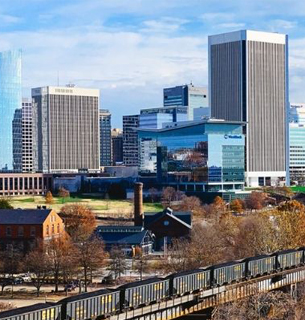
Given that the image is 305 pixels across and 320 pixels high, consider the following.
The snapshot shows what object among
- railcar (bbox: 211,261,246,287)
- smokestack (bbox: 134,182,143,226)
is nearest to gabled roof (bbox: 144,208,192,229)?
smokestack (bbox: 134,182,143,226)

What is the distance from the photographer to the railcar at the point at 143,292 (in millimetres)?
53906

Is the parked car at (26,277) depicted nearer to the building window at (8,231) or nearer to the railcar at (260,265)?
the building window at (8,231)

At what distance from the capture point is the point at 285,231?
10306cm

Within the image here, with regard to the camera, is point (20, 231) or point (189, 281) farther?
point (20, 231)

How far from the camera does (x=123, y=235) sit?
112 m

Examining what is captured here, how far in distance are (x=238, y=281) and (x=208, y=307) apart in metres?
5.59

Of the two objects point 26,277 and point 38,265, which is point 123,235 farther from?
point 38,265

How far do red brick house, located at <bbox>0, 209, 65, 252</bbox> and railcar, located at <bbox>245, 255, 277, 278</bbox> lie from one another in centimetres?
3576

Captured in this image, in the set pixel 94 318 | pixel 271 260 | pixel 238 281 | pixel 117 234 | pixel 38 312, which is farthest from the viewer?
pixel 117 234

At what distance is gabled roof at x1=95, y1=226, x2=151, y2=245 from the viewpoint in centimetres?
11038

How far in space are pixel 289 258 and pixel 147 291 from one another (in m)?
25.5

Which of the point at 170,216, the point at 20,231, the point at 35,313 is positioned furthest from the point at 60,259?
the point at 35,313

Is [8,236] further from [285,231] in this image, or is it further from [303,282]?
[303,282]

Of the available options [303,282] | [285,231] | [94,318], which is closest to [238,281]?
[303,282]
